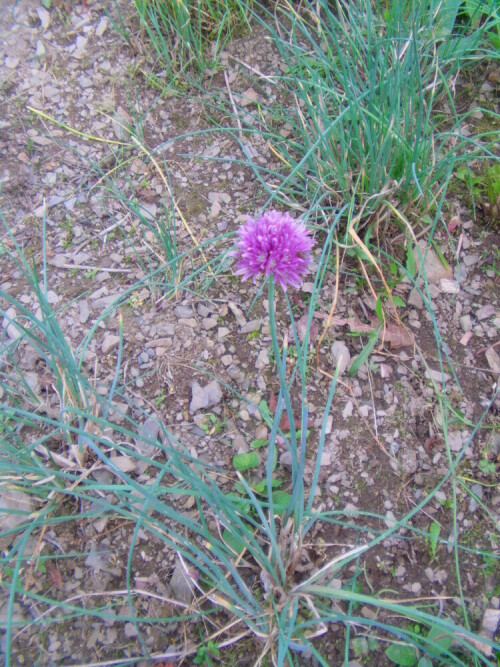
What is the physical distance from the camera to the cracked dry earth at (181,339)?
4.02 ft

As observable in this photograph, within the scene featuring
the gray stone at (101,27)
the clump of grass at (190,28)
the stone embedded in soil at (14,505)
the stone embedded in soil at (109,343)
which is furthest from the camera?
the gray stone at (101,27)

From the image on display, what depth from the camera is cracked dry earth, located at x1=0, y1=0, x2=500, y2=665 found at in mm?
1227

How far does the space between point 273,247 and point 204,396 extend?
50 centimetres

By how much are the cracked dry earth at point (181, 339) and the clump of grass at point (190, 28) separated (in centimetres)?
8

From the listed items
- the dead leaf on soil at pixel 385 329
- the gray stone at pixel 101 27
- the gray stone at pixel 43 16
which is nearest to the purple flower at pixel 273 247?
the dead leaf on soil at pixel 385 329

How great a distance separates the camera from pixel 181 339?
152 centimetres

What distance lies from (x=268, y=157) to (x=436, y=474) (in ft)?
3.84

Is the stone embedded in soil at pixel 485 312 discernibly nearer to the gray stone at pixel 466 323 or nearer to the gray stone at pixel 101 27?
the gray stone at pixel 466 323

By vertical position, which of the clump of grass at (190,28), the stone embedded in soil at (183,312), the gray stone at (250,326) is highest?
the clump of grass at (190,28)

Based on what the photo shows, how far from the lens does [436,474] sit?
4.40ft

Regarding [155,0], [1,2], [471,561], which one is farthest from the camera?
[1,2]

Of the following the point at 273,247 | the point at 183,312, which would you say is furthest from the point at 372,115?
the point at 183,312

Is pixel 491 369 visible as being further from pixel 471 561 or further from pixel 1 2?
pixel 1 2

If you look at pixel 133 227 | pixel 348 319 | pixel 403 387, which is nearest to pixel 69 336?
pixel 133 227
